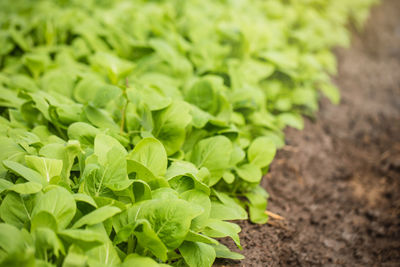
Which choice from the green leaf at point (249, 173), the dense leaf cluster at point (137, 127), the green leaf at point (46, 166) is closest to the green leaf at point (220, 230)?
the dense leaf cluster at point (137, 127)

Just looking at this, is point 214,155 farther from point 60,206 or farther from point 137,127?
point 60,206

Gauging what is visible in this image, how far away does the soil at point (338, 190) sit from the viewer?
6.27 feet

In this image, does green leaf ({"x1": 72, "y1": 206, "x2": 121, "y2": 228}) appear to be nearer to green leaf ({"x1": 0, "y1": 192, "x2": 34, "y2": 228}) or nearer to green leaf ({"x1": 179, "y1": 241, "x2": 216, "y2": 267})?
green leaf ({"x1": 0, "y1": 192, "x2": 34, "y2": 228})

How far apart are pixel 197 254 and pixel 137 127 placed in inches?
30.9

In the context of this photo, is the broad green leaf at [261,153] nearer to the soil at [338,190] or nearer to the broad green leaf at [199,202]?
the soil at [338,190]

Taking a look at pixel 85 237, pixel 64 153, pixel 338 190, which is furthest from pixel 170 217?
pixel 338 190

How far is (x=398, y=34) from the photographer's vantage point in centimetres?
593

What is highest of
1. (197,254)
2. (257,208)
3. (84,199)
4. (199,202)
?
(84,199)

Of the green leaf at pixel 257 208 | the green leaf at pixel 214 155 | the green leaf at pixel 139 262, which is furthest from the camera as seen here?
the green leaf at pixel 257 208

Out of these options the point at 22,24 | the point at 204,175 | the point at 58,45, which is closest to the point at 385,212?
the point at 204,175

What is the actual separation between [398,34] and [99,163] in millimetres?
6013

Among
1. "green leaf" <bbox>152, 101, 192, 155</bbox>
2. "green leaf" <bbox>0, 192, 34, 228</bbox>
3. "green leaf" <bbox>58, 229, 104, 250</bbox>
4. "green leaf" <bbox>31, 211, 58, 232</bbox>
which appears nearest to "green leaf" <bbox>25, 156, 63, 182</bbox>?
"green leaf" <bbox>0, 192, 34, 228</bbox>

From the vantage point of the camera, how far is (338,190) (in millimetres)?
2547

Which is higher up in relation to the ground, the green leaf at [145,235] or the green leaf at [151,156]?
the green leaf at [151,156]
